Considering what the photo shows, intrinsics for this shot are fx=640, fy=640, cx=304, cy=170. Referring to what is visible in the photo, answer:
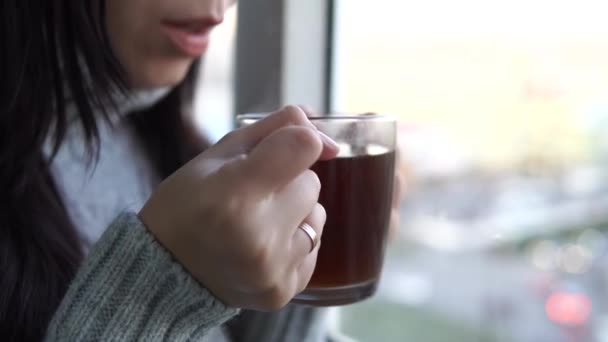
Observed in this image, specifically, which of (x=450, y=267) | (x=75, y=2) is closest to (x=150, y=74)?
(x=75, y=2)

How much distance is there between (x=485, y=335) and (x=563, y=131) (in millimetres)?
255

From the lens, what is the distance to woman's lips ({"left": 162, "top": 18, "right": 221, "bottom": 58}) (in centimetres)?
51

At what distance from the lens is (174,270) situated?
0.36 metres

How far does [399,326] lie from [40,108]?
1.69 feet

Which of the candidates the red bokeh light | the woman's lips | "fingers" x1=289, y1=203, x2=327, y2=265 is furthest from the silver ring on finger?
the red bokeh light

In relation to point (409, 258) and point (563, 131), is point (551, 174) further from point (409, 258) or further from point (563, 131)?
point (409, 258)

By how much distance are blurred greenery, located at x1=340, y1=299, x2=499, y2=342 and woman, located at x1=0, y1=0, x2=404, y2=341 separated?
19 cm

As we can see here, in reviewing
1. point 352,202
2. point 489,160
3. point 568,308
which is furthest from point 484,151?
point 352,202

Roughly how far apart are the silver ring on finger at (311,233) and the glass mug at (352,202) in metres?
0.05

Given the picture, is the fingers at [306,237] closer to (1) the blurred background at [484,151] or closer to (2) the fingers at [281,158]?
(2) the fingers at [281,158]

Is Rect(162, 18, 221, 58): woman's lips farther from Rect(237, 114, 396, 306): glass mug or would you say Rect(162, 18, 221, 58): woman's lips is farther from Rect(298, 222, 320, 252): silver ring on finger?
Rect(298, 222, 320, 252): silver ring on finger

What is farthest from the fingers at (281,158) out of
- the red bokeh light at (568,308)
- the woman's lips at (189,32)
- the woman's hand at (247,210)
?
the red bokeh light at (568,308)

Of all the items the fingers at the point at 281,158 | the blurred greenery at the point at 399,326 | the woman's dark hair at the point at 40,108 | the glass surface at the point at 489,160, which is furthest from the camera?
the blurred greenery at the point at 399,326

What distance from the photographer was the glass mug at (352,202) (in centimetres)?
43
